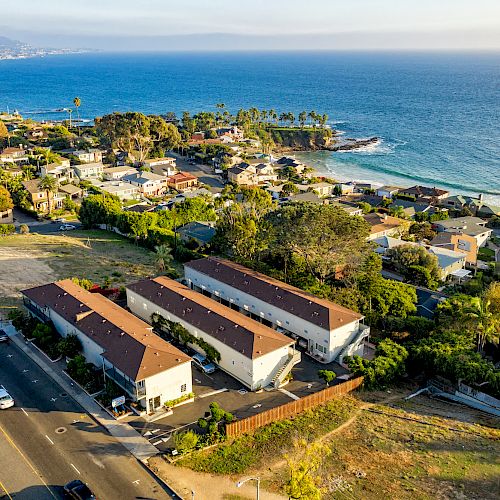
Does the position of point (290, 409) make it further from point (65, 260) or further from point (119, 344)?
point (65, 260)

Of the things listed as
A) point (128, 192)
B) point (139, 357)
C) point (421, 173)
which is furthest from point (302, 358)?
point (421, 173)

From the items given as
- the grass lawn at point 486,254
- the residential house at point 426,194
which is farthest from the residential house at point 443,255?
the residential house at point 426,194

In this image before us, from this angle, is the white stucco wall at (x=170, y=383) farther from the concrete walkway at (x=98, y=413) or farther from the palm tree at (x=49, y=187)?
the palm tree at (x=49, y=187)

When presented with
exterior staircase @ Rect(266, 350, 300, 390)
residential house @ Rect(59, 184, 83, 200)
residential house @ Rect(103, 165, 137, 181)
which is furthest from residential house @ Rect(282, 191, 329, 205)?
exterior staircase @ Rect(266, 350, 300, 390)

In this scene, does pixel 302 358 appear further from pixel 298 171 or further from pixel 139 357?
pixel 298 171

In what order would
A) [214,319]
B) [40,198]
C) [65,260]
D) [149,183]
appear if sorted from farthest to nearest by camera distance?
1. [149,183]
2. [40,198]
3. [65,260]
4. [214,319]

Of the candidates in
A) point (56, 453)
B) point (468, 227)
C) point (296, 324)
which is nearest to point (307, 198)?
point (468, 227)

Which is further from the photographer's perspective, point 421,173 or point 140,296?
point 421,173
